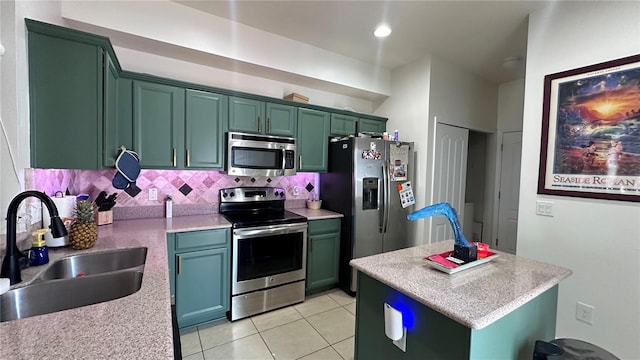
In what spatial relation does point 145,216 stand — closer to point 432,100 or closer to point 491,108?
point 432,100

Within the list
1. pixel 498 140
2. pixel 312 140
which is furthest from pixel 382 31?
pixel 498 140

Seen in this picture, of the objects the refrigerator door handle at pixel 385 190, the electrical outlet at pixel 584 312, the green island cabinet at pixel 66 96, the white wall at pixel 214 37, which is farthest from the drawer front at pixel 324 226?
the electrical outlet at pixel 584 312

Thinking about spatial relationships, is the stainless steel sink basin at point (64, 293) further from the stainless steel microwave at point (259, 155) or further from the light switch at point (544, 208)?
the light switch at point (544, 208)

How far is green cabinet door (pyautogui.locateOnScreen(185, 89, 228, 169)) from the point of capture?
8.00 ft

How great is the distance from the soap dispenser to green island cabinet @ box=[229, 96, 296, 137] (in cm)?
161

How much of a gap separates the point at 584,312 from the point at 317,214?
92.0 inches

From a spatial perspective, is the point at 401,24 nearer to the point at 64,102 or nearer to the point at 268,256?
the point at 268,256

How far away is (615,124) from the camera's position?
1886 millimetres

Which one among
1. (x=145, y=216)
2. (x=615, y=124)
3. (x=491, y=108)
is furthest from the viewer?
(x=491, y=108)

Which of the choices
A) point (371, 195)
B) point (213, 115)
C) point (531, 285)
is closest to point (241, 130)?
point (213, 115)

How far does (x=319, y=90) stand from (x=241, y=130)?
4.31ft

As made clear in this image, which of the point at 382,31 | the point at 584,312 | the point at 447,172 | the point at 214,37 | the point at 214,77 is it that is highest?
the point at 382,31

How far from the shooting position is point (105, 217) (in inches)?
86.3

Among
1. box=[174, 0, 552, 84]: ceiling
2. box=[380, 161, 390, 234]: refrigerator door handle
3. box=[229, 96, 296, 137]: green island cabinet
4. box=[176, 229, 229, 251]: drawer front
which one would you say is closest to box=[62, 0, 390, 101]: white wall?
box=[174, 0, 552, 84]: ceiling
